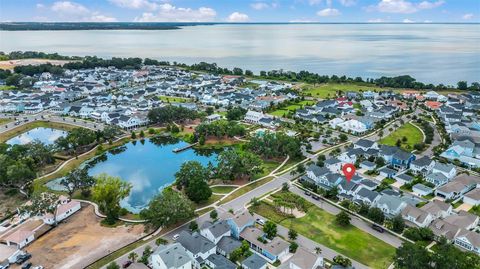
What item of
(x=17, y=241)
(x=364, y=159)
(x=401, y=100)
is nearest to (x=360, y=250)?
(x=364, y=159)

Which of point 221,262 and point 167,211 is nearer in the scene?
point 221,262

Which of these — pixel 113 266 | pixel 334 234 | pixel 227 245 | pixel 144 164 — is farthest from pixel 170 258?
pixel 144 164

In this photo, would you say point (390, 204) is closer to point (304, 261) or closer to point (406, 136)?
point (304, 261)

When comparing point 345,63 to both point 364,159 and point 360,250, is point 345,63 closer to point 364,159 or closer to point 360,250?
point 364,159

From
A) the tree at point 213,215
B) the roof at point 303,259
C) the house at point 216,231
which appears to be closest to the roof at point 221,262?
the house at point 216,231

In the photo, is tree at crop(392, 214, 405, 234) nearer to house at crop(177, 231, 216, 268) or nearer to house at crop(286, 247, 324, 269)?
house at crop(286, 247, 324, 269)
